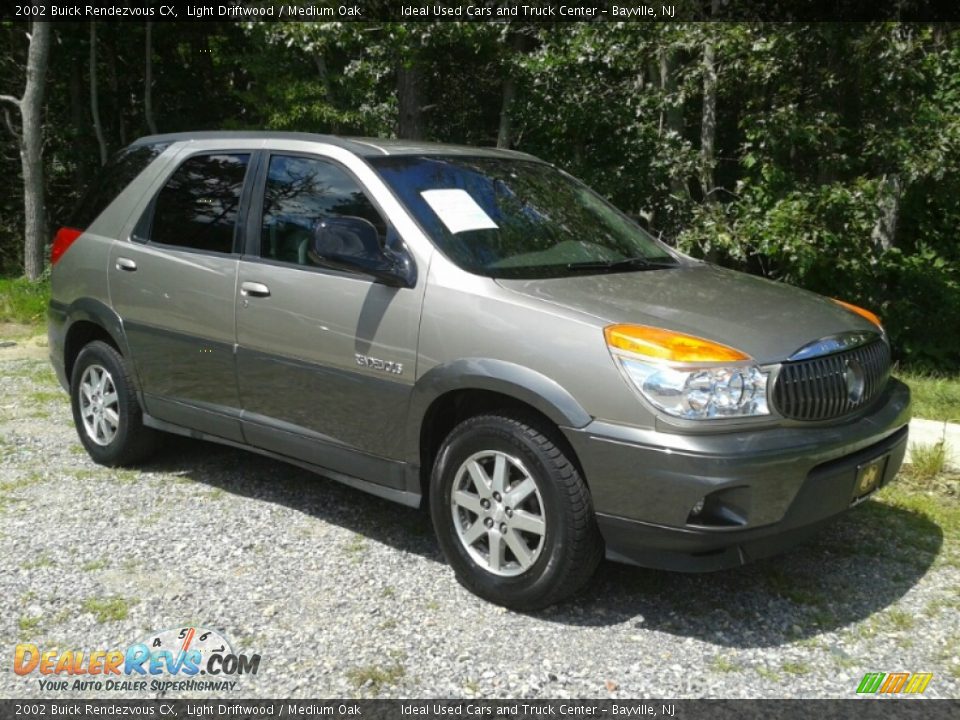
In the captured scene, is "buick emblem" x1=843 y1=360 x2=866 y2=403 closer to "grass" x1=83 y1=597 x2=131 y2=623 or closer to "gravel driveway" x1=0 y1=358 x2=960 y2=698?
"gravel driveway" x1=0 y1=358 x2=960 y2=698

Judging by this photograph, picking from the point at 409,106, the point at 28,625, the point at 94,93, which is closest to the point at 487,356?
the point at 28,625

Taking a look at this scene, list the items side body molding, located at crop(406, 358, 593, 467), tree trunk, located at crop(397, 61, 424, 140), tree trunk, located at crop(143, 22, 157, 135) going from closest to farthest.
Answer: side body molding, located at crop(406, 358, 593, 467), tree trunk, located at crop(397, 61, 424, 140), tree trunk, located at crop(143, 22, 157, 135)

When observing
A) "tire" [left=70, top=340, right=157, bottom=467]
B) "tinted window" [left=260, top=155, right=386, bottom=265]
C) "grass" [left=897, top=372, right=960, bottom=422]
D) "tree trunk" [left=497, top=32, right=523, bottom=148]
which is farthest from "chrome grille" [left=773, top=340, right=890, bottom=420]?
"tree trunk" [left=497, top=32, right=523, bottom=148]

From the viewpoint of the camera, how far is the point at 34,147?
587 inches

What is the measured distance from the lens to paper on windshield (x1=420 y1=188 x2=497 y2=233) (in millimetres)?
4445

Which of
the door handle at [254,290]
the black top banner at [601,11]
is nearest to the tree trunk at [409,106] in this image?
the black top banner at [601,11]

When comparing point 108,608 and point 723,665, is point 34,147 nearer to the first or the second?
point 108,608

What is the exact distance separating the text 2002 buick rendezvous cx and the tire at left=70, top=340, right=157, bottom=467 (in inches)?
0.9

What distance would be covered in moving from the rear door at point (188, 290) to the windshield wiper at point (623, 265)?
67.0 inches

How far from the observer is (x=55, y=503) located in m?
5.34

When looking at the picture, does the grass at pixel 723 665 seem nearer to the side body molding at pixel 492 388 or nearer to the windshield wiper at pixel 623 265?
the side body molding at pixel 492 388

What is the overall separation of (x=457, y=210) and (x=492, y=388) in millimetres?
982

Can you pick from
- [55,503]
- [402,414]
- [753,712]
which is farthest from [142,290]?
[753,712]

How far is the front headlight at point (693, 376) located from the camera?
3561 mm
